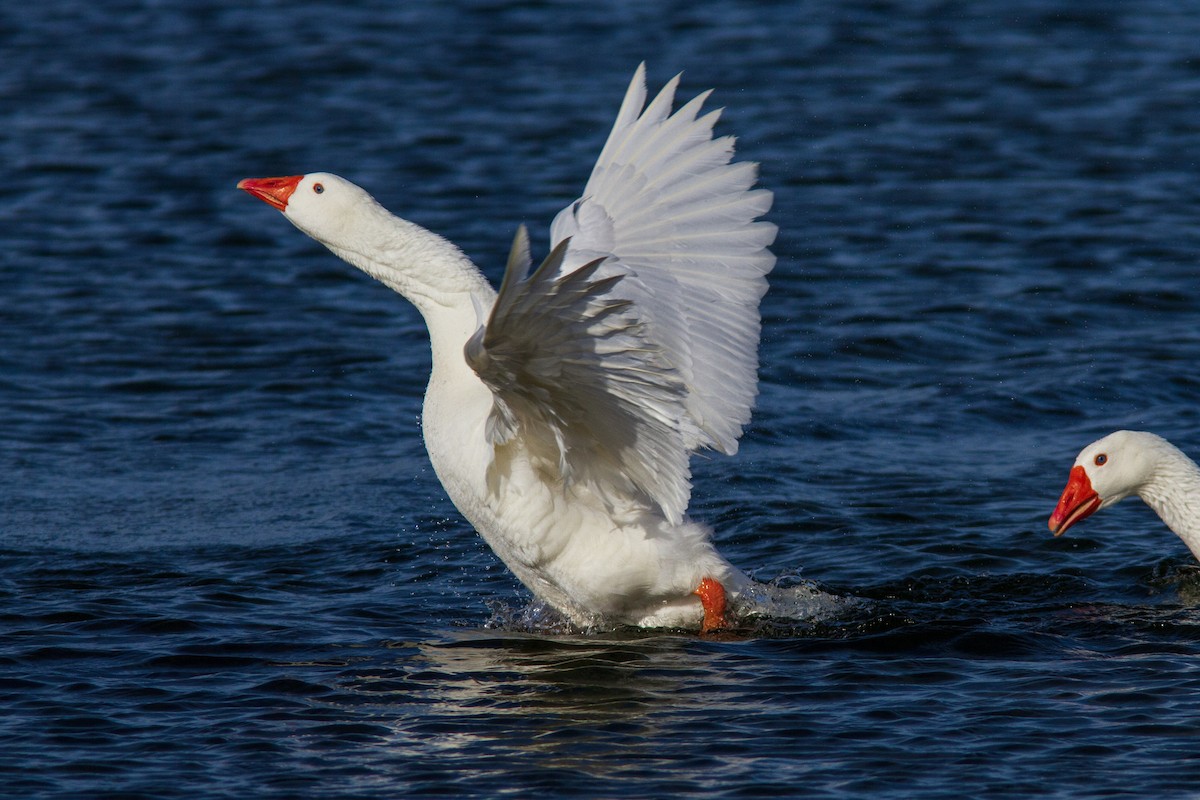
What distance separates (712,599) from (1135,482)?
2.67 meters

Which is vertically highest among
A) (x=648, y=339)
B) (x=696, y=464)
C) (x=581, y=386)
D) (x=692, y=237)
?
(x=692, y=237)

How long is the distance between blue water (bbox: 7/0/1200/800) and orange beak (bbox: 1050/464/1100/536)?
319 millimetres

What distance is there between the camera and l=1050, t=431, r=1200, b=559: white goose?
8.92m

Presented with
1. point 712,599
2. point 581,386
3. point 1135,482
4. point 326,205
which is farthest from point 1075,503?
point 326,205

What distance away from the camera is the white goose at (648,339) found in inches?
300

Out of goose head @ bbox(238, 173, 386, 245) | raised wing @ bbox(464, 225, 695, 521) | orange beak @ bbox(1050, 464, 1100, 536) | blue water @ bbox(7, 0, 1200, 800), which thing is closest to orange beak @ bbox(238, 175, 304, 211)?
goose head @ bbox(238, 173, 386, 245)

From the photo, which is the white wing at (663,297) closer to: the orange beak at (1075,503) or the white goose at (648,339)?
the white goose at (648,339)

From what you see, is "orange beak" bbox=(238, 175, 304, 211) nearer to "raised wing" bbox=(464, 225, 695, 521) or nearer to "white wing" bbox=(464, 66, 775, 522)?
"white wing" bbox=(464, 66, 775, 522)

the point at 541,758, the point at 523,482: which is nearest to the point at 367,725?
the point at 541,758

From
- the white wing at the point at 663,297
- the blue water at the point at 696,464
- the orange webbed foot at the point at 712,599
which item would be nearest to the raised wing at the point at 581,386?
the white wing at the point at 663,297

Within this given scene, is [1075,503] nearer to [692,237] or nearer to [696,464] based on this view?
[692,237]

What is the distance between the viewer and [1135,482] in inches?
358

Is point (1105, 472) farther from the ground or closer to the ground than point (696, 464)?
farther from the ground

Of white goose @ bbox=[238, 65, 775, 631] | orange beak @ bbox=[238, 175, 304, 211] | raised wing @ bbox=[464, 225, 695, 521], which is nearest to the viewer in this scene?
raised wing @ bbox=[464, 225, 695, 521]
